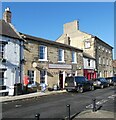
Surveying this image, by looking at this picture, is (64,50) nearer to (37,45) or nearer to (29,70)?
(37,45)

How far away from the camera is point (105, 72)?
46.9 meters

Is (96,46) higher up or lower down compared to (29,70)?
higher up

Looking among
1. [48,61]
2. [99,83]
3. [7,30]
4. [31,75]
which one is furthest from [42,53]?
[99,83]

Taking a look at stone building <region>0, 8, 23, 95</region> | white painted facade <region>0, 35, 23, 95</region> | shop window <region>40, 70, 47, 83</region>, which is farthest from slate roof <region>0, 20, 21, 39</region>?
shop window <region>40, 70, 47, 83</region>

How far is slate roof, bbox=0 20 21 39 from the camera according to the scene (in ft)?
71.9

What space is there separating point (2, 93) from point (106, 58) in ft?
104

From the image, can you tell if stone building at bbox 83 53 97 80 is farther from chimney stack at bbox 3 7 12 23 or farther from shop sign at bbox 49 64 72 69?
chimney stack at bbox 3 7 12 23

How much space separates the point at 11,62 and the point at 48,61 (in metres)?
5.87

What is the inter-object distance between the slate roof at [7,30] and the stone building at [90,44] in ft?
55.4

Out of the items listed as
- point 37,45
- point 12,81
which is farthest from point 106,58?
point 12,81

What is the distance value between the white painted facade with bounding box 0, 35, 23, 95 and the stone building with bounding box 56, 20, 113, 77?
1797cm

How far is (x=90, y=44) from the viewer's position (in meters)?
41.8

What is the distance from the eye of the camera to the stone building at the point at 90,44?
136 feet

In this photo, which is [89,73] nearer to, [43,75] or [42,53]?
[43,75]
